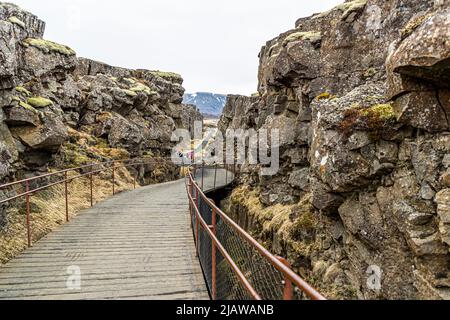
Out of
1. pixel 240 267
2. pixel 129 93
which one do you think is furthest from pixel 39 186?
pixel 129 93

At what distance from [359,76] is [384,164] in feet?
15.9

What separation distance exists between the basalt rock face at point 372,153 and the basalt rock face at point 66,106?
33.4 feet

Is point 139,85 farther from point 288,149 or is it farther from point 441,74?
point 441,74

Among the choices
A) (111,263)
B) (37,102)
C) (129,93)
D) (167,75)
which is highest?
(167,75)

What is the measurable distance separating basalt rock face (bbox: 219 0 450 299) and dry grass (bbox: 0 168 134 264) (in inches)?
313

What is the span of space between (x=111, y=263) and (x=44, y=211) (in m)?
4.73

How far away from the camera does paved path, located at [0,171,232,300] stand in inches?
205

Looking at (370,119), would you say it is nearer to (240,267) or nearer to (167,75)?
(240,267)

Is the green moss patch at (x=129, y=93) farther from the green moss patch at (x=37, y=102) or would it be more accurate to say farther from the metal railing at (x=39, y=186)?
the green moss patch at (x=37, y=102)

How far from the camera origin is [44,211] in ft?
32.0

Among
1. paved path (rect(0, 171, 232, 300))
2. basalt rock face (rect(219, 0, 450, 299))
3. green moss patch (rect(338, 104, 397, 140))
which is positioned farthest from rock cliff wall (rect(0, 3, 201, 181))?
green moss patch (rect(338, 104, 397, 140))

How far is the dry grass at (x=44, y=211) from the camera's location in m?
7.28

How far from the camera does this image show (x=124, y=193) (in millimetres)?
15781
